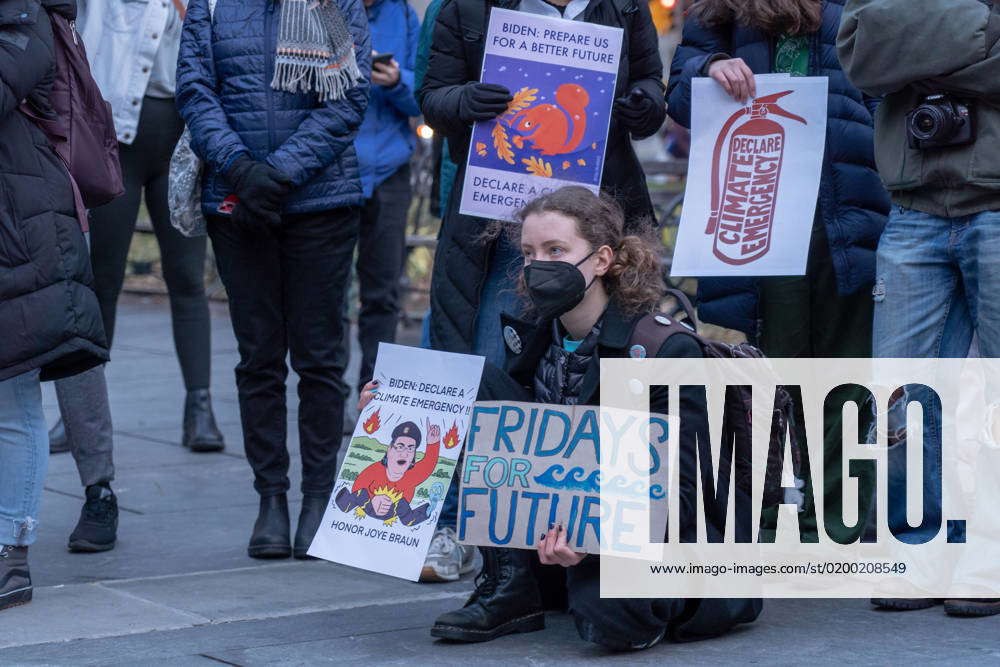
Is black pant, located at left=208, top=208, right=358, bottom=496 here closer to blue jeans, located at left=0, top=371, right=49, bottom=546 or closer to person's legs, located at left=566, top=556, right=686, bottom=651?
blue jeans, located at left=0, top=371, right=49, bottom=546

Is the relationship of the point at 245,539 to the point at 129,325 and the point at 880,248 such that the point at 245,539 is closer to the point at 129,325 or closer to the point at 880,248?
the point at 880,248

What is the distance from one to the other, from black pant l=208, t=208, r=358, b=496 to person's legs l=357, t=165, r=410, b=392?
181cm

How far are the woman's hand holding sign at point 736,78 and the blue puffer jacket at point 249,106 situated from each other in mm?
1167

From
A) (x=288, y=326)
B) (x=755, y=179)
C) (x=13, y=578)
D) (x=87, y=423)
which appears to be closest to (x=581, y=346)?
(x=755, y=179)

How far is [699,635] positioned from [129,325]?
7.71 meters

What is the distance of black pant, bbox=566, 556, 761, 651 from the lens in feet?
12.6

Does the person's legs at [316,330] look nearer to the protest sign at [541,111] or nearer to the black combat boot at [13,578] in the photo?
the protest sign at [541,111]

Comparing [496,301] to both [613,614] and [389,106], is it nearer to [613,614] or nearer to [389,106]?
[613,614]

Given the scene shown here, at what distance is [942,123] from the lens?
4.14m

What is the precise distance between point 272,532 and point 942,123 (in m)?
2.46

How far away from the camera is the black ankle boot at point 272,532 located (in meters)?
5.07

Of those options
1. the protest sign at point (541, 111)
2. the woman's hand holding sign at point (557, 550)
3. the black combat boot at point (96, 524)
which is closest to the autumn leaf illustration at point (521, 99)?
the protest sign at point (541, 111)

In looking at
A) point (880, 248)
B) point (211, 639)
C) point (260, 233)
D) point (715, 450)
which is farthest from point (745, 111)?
point (211, 639)

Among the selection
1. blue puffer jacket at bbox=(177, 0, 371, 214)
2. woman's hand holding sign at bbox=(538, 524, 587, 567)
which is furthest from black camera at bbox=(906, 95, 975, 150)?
blue puffer jacket at bbox=(177, 0, 371, 214)
